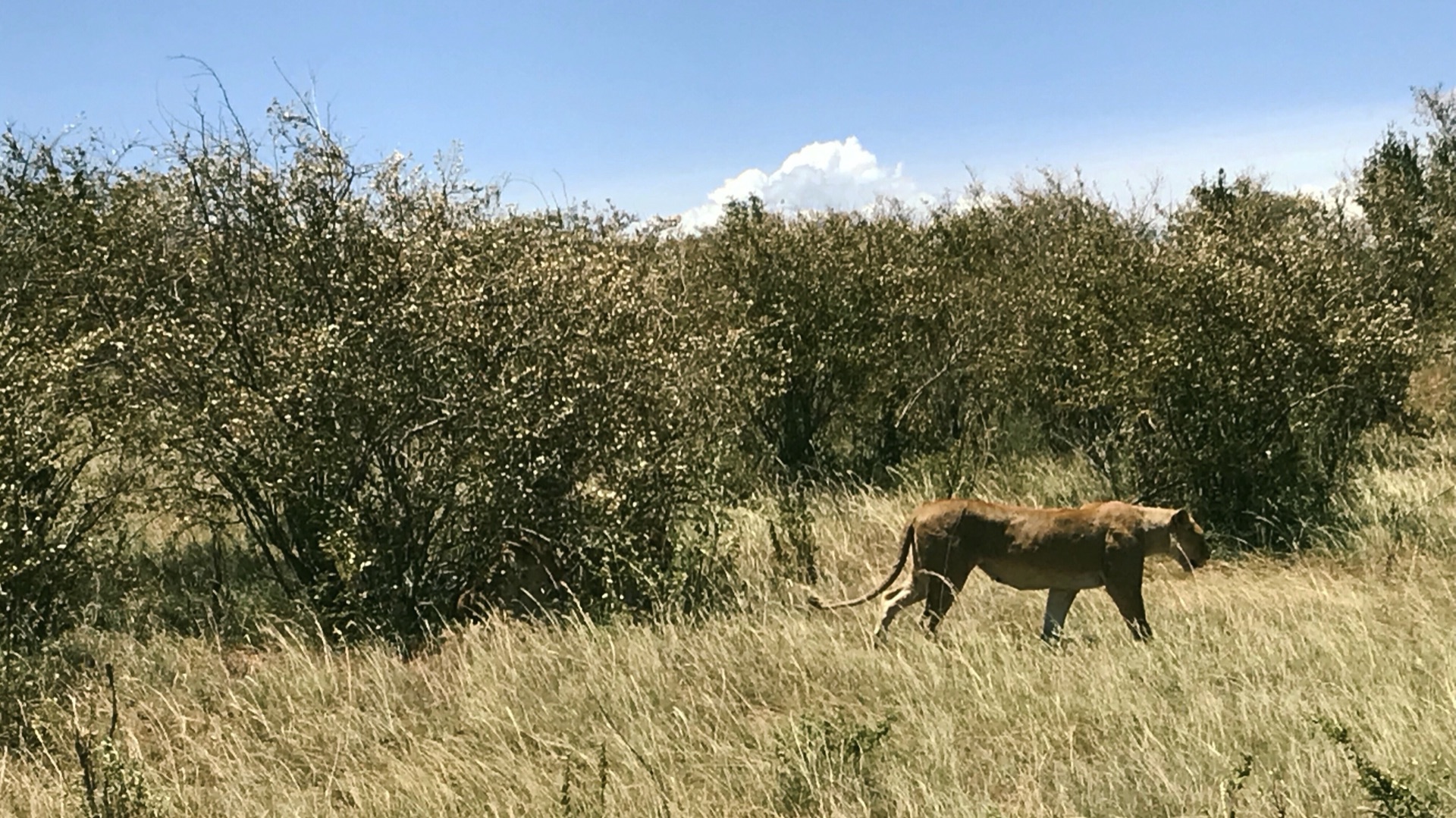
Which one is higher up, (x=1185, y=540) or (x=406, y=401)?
(x=406, y=401)

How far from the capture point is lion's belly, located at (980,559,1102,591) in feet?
20.6

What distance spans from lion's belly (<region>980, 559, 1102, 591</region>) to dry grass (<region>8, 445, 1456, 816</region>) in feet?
1.06

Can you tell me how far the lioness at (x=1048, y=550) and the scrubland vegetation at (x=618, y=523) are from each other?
284 millimetres

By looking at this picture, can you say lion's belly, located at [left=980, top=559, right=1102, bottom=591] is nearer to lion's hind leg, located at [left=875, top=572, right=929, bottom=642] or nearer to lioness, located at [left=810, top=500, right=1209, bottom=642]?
lioness, located at [left=810, top=500, right=1209, bottom=642]

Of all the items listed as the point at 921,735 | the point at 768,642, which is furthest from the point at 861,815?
the point at 768,642

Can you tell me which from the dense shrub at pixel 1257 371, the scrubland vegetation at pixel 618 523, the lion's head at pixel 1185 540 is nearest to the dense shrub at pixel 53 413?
the scrubland vegetation at pixel 618 523

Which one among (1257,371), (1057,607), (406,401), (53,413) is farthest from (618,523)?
(1257,371)

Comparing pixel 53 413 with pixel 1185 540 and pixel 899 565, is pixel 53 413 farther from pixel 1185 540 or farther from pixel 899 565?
Answer: pixel 1185 540

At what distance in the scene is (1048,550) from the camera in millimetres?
6281

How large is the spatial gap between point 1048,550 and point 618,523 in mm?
2889

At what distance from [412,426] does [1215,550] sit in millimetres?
6550

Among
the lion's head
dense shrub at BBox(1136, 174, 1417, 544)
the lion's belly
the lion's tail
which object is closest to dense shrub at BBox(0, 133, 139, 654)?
the lion's tail

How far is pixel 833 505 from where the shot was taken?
10625 millimetres

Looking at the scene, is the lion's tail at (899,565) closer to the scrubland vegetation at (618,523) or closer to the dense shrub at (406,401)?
the scrubland vegetation at (618,523)
